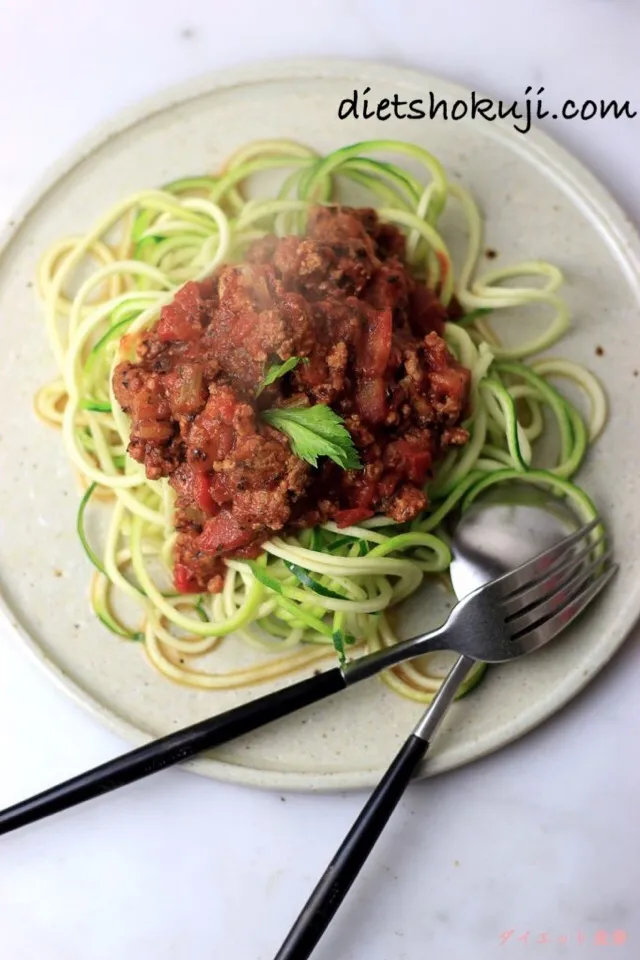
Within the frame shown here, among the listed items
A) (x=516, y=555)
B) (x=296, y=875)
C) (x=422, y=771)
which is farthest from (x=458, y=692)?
(x=296, y=875)

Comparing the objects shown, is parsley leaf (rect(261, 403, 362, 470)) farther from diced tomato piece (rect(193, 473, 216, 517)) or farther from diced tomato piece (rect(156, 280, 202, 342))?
diced tomato piece (rect(156, 280, 202, 342))

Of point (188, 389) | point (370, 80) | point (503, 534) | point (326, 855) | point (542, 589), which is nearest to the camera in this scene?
point (188, 389)

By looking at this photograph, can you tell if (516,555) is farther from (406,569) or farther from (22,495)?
(22,495)

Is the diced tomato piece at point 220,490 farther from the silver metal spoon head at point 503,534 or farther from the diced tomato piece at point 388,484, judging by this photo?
the silver metal spoon head at point 503,534

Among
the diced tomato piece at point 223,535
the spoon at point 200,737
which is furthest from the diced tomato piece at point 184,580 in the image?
the spoon at point 200,737

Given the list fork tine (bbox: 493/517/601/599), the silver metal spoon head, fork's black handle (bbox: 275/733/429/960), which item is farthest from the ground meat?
fork's black handle (bbox: 275/733/429/960)

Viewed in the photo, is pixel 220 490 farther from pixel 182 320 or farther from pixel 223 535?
pixel 182 320

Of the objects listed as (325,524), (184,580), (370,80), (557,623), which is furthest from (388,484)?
(370,80)
